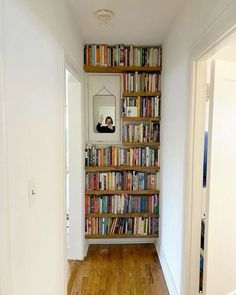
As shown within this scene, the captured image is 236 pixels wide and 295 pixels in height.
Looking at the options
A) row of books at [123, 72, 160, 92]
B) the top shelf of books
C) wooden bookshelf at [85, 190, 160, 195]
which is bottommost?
wooden bookshelf at [85, 190, 160, 195]

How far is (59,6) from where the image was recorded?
1.73 m

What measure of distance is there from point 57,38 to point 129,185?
1.89m

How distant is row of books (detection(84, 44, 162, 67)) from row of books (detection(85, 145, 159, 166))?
0.97 meters

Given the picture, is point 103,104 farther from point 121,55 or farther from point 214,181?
point 214,181

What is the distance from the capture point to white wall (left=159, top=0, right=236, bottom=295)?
4.88 feet

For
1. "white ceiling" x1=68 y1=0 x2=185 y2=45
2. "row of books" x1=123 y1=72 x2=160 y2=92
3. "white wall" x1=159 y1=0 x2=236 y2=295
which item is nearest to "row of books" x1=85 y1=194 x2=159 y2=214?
"white wall" x1=159 y1=0 x2=236 y2=295

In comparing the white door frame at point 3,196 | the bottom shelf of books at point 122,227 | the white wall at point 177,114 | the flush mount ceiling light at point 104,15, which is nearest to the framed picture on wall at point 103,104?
the white wall at point 177,114

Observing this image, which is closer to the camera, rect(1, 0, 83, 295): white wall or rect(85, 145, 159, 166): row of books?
rect(1, 0, 83, 295): white wall

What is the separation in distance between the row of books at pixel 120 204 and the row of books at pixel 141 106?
0.98 meters

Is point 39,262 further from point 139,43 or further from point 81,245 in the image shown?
point 139,43

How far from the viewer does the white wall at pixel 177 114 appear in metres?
1.49

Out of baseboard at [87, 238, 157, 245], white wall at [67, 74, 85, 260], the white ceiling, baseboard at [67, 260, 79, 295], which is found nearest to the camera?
the white ceiling

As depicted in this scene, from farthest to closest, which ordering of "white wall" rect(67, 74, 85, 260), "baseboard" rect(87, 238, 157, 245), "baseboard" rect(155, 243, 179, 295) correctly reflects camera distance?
1. "baseboard" rect(87, 238, 157, 245)
2. "white wall" rect(67, 74, 85, 260)
3. "baseboard" rect(155, 243, 179, 295)

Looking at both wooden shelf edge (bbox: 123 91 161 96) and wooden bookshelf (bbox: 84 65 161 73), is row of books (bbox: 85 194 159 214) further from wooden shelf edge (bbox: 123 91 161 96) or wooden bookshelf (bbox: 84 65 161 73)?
wooden bookshelf (bbox: 84 65 161 73)
